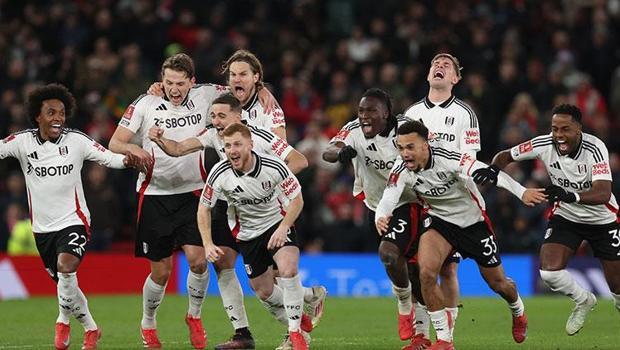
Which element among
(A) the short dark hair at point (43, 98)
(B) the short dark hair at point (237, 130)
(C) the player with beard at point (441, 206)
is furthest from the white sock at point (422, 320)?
(A) the short dark hair at point (43, 98)

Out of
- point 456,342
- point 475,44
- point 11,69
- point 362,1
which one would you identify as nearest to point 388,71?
point 475,44

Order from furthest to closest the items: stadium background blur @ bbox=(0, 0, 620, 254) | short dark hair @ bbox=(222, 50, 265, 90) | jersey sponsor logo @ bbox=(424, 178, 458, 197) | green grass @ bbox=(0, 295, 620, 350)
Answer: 1. stadium background blur @ bbox=(0, 0, 620, 254)
2. green grass @ bbox=(0, 295, 620, 350)
3. short dark hair @ bbox=(222, 50, 265, 90)
4. jersey sponsor logo @ bbox=(424, 178, 458, 197)

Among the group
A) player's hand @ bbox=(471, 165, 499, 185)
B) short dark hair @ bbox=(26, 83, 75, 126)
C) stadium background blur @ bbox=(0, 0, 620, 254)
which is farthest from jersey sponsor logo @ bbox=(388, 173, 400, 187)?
stadium background blur @ bbox=(0, 0, 620, 254)

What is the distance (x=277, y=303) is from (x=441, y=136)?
7.48ft

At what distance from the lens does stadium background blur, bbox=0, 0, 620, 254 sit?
22594 millimetres

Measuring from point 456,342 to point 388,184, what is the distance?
2.23 meters

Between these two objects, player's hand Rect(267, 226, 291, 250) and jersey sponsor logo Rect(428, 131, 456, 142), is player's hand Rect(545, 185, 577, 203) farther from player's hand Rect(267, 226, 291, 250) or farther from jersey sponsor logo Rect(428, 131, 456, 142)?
player's hand Rect(267, 226, 291, 250)

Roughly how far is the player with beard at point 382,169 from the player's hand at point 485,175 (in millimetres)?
980

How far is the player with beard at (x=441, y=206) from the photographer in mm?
12195

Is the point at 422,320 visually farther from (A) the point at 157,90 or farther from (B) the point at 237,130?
(A) the point at 157,90

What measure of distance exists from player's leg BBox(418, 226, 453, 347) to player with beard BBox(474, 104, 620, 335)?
1252 millimetres

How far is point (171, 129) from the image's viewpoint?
13438 mm

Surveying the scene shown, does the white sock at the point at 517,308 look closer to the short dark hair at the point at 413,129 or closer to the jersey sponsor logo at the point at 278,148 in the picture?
the short dark hair at the point at 413,129

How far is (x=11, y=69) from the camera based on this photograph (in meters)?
23.5
